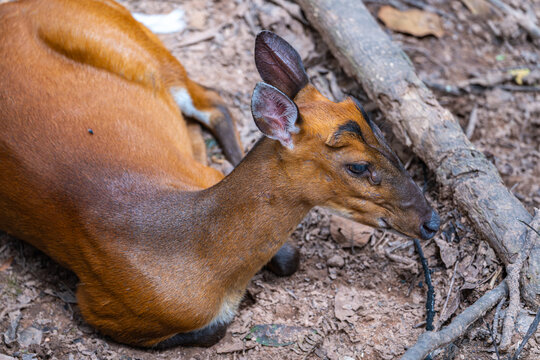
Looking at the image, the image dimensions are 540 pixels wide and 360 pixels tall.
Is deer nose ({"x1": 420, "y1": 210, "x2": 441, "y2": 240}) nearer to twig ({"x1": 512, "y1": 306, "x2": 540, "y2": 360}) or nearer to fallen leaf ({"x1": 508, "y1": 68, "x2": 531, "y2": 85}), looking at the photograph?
twig ({"x1": 512, "y1": 306, "x2": 540, "y2": 360})

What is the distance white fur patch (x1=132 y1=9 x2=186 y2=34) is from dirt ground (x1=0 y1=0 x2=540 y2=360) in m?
0.25

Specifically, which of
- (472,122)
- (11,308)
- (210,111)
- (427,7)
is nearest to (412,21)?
(427,7)

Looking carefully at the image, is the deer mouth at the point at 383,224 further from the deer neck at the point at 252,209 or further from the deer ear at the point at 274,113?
the deer ear at the point at 274,113

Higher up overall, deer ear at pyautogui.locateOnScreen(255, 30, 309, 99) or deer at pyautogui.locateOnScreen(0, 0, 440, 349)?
deer ear at pyautogui.locateOnScreen(255, 30, 309, 99)

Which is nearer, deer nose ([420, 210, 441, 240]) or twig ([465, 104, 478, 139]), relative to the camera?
deer nose ([420, 210, 441, 240])

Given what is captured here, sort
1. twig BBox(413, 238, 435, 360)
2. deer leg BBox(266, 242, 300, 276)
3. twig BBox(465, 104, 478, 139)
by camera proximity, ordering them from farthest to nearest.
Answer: twig BBox(465, 104, 478, 139), deer leg BBox(266, 242, 300, 276), twig BBox(413, 238, 435, 360)

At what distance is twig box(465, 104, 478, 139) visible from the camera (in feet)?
17.5

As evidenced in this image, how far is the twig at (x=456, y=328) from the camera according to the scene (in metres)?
3.29

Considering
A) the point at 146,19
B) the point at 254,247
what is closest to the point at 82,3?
the point at 146,19

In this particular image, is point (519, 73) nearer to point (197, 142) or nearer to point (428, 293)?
point (428, 293)

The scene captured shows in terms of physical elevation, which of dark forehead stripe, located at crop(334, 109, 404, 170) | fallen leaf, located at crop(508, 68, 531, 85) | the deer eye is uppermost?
dark forehead stripe, located at crop(334, 109, 404, 170)

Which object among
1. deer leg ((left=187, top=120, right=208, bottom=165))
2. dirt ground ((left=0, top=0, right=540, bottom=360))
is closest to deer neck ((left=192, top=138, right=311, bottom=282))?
dirt ground ((left=0, top=0, right=540, bottom=360))

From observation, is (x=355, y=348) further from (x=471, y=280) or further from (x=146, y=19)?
(x=146, y=19)

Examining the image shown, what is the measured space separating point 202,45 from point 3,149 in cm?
271
